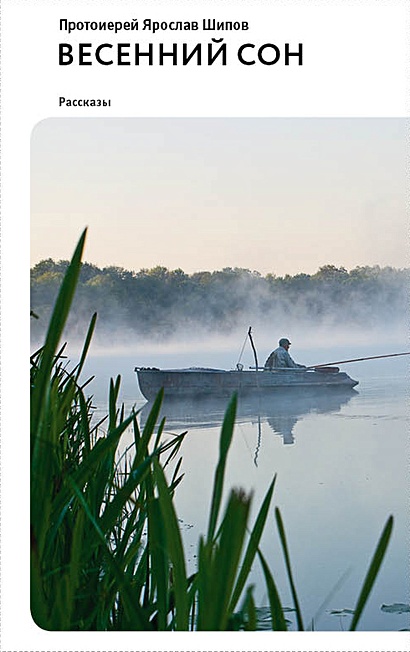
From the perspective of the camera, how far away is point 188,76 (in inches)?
28.8

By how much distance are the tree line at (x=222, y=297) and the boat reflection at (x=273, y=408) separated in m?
0.10

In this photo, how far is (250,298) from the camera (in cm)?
109

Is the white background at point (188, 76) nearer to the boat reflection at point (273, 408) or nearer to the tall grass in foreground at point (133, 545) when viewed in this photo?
the tall grass in foreground at point (133, 545)

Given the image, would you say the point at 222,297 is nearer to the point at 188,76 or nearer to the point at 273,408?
the point at 273,408

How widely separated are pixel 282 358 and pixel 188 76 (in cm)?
48

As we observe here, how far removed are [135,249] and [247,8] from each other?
35 centimetres

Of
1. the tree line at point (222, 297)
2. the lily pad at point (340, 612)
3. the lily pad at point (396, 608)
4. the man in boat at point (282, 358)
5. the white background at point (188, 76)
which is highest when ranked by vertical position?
the white background at point (188, 76)

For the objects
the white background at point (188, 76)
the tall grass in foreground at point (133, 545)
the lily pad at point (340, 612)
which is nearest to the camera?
the tall grass in foreground at point (133, 545)

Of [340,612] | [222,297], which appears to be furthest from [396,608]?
[222,297]

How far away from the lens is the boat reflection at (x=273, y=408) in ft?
3.43

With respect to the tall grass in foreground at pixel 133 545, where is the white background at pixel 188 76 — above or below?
above

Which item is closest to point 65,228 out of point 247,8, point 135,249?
point 135,249

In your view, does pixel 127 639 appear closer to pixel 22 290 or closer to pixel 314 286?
pixel 22 290

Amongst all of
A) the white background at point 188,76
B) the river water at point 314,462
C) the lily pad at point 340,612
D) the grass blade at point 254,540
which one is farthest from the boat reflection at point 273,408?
the grass blade at point 254,540
